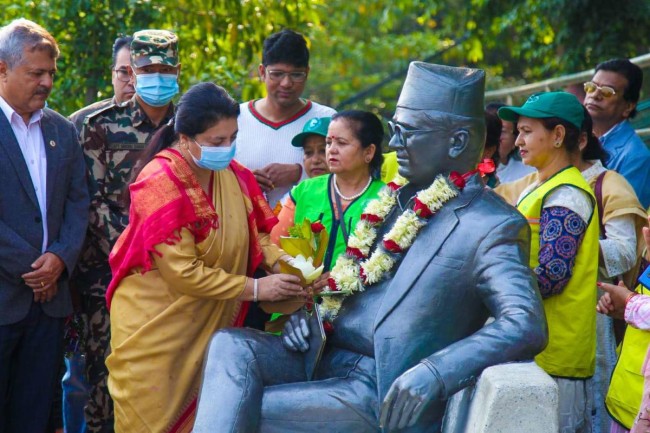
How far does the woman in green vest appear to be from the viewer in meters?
4.71

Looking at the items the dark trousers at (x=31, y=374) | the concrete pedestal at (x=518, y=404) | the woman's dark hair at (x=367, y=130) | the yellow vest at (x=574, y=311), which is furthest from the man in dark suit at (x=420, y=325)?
the dark trousers at (x=31, y=374)

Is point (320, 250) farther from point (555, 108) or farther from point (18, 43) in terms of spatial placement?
point (18, 43)

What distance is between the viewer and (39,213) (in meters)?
5.31

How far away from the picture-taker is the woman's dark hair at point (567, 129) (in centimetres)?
504

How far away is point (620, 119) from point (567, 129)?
4.74 feet

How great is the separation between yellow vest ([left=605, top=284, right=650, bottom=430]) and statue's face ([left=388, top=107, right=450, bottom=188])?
1.35m

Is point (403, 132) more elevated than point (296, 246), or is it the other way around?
point (403, 132)

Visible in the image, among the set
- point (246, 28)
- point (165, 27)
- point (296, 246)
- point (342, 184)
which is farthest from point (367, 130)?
point (246, 28)

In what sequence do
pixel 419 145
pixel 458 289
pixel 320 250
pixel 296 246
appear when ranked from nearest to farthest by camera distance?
pixel 458 289 → pixel 419 145 → pixel 296 246 → pixel 320 250

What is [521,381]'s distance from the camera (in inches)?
Result: 136

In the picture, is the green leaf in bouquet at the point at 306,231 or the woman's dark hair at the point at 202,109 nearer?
the green leaf in bouquet at the point at 306,231

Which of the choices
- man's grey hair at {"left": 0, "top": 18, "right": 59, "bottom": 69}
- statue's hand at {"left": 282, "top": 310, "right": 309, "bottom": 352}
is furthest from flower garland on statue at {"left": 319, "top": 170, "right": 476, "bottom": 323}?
man's grey hair at {"left": 0, "top": 18, "right": 59, "bottom": 69}

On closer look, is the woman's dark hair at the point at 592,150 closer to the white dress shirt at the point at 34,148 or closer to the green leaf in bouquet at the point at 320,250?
the green leaf in bouquet at the point at 320,250

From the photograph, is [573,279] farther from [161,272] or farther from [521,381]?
[161,272]
